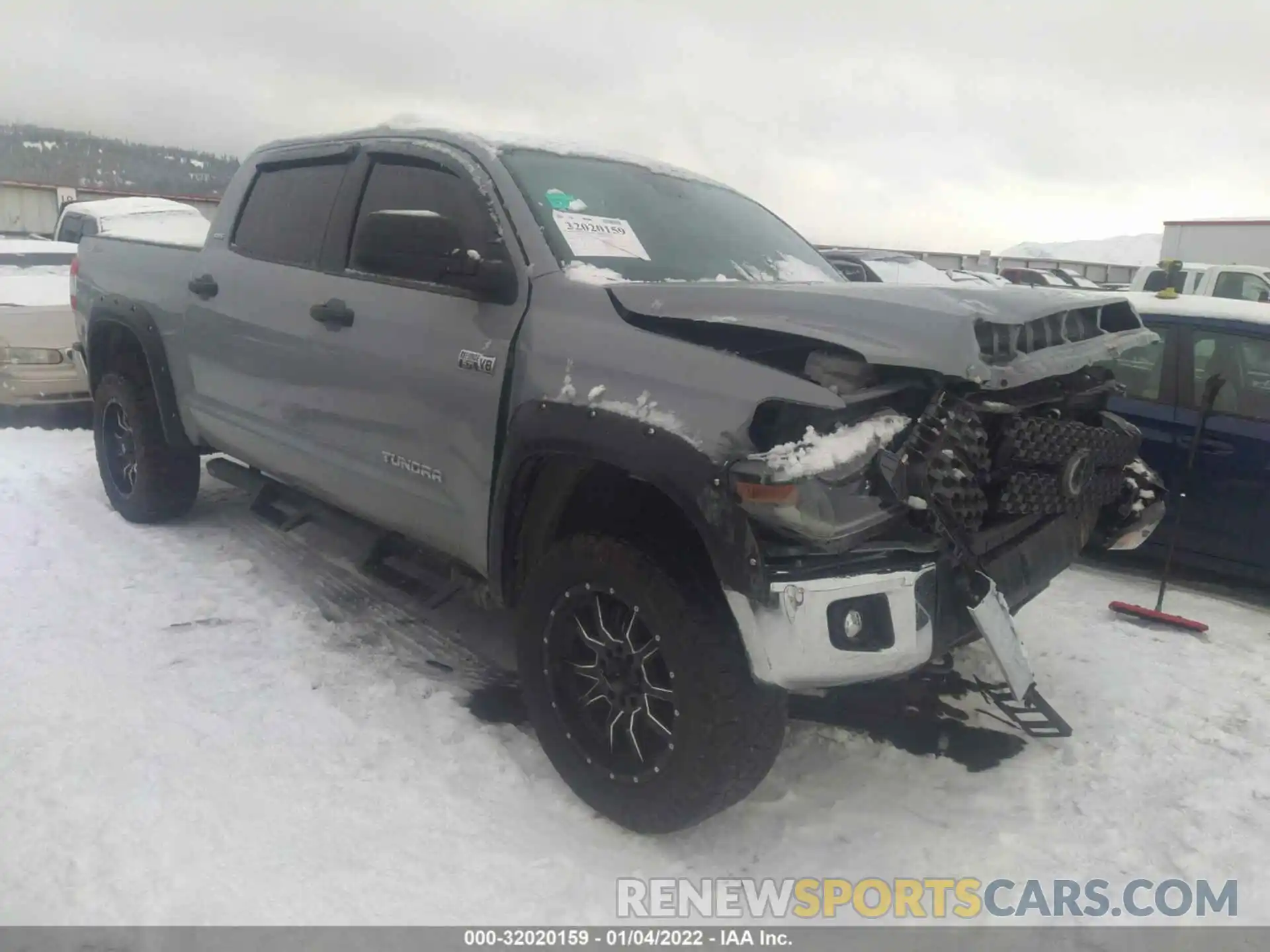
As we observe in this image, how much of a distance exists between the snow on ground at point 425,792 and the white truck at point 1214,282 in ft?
30.3

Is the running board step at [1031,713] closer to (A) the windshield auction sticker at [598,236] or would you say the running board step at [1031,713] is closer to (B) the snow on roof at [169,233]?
(A) the windshield auction sticker at [598,236]

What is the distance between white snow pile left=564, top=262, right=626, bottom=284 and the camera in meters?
2.81

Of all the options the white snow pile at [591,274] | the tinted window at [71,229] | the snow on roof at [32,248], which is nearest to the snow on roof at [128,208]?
the tinted window at [71,229]

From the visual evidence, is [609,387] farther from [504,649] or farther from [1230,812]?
[1230,812]

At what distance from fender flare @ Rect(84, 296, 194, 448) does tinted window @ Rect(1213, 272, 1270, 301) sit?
11931 mm

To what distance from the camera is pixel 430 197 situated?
11.0 ft

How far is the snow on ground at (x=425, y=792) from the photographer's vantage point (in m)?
2.42

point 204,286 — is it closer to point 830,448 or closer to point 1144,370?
point 830,448

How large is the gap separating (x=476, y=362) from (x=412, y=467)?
50 centimetres

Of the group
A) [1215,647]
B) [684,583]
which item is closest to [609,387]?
[684,583]

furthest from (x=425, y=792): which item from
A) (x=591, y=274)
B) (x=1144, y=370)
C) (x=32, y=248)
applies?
(x=32, y=248)

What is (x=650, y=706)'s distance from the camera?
2.58 metres

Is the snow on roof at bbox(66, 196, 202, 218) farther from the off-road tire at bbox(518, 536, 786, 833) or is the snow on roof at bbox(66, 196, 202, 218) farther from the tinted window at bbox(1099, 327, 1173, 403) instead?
the off-road tire at bbox(518, 536, 786, 833)

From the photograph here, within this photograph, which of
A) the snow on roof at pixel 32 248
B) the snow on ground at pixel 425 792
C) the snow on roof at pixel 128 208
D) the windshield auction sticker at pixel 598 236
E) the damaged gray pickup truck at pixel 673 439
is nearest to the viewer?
the damaged gray pickup truck at pixel 673 439
